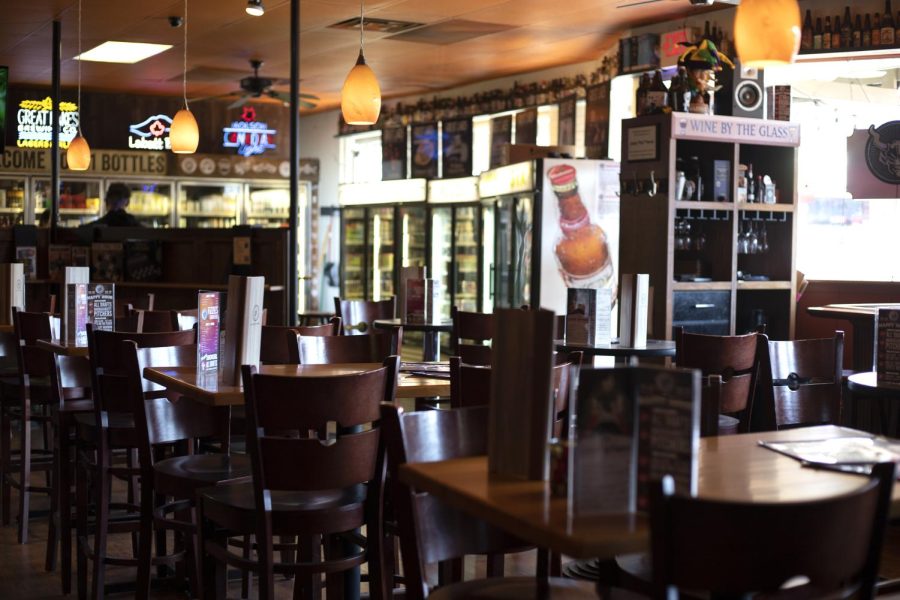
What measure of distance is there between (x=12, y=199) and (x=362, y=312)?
8.00m

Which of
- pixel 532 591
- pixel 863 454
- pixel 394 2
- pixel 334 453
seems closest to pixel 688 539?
pixel 532 591

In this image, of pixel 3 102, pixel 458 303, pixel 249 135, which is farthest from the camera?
pixel 249 135

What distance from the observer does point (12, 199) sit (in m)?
13.4

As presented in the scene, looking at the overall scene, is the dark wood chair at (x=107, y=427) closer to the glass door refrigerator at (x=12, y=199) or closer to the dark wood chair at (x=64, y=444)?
the dark wood chair at (x=64, y=444)

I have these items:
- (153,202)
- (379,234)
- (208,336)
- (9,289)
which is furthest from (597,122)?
(208,336)

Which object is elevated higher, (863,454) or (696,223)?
(696,223)

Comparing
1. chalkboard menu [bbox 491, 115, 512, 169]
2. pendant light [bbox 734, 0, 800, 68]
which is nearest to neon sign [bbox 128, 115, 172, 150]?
chalkboard menu [bbox 491, 115, 512, 169]

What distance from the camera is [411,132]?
13.7m

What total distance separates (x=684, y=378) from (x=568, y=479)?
30 cm

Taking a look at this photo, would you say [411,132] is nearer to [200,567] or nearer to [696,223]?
[696,223]

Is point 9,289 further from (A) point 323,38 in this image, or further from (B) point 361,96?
(A) point 323,38

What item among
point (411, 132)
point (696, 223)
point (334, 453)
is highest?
point (411, 132)

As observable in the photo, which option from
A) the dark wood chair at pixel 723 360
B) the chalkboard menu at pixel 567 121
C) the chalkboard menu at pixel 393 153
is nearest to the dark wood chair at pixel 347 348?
the dark wood chair at pixel 723 360

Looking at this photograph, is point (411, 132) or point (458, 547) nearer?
point (458, 547)
